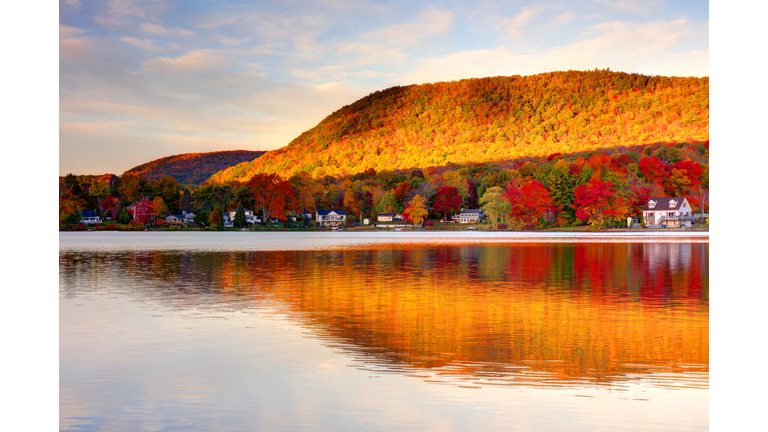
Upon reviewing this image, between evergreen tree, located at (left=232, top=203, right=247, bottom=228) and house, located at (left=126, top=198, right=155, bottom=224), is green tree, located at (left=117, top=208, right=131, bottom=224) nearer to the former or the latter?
house, located at (left=126, top=198, right=155, bottom=224)

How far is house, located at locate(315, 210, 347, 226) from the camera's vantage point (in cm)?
11181

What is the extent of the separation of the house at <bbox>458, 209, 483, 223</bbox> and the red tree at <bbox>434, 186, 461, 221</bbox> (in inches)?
79.9

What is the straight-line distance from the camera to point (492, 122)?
145625 millimetres

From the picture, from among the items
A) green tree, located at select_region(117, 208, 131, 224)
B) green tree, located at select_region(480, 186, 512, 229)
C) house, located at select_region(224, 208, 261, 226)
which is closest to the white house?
house, located at select_region(224, 208, 261, 226)

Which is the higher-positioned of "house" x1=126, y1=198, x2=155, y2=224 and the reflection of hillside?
"house" x1=126, y1=198, x2=155, y2=224

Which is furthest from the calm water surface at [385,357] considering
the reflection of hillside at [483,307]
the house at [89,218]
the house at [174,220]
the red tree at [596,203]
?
the house at [89,218]

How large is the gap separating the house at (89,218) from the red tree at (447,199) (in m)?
60.6

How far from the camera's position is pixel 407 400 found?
6.61 m

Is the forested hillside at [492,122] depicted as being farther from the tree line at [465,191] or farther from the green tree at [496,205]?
the green tree at [496,205]

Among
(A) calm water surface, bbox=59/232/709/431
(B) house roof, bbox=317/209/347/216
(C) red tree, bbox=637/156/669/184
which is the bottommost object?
(A) calm water surface, bbox=59/232/709/431

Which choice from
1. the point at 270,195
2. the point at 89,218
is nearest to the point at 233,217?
the point at 270,195

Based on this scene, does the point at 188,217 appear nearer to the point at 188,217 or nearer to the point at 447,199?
the point at 188,217

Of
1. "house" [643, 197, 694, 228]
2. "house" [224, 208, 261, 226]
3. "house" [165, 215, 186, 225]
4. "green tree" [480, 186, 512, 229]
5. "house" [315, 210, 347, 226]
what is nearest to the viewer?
"house" [643, 197, 694, 228]
